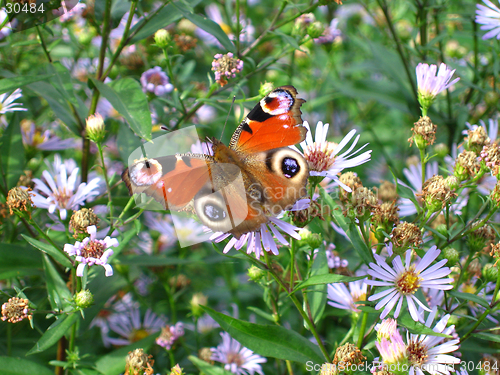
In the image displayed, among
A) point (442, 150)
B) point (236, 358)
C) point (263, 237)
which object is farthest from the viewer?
point (442, 150)

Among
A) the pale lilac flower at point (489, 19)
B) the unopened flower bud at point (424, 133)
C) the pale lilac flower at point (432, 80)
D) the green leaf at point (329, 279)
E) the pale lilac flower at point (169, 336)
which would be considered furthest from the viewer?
the pale lilac flower at point (489, 19)

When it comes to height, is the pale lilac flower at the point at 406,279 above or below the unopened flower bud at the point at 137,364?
above

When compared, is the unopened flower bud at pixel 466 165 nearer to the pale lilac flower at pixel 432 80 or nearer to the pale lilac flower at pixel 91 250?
the pale lilac flower at pixel 432 80

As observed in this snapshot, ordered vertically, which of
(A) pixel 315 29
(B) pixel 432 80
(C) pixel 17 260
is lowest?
(C) pixel 17 260

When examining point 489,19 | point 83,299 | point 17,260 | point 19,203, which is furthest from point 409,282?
point 489,19

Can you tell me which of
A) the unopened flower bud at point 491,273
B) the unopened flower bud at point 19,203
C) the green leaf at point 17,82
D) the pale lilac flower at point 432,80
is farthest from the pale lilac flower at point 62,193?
the unopened flower bud at point 491,273

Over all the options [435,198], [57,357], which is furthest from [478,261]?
[57,357]

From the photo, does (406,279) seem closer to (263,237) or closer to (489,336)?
(489,336)
